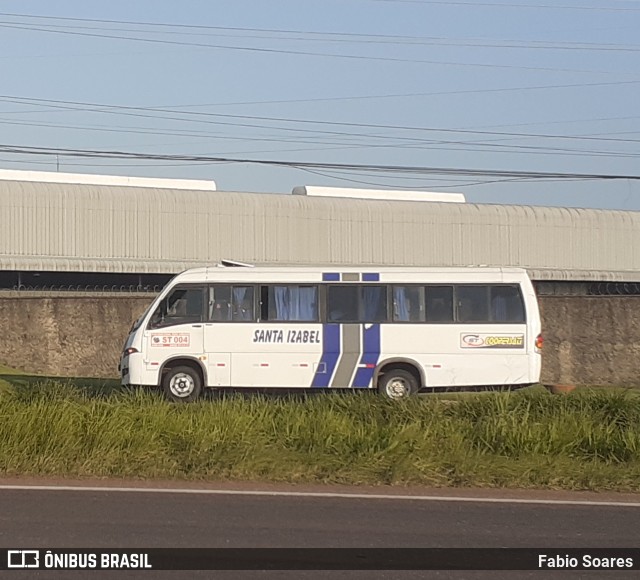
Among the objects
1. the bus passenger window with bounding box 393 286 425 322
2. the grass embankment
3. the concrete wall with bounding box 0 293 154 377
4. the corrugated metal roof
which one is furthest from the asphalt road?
the corrugated metal roof

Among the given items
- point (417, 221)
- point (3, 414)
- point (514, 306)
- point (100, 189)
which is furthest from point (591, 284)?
point (3, 414)

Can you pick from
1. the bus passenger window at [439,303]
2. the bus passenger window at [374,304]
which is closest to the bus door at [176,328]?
the bus passenger window at [374,304]

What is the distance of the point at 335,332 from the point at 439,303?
218 cm

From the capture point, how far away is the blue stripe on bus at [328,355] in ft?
66.5

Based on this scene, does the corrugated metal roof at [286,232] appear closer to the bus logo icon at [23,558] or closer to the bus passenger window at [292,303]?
the bus passenger window at [292,303]

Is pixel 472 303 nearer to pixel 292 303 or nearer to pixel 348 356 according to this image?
pixel 348 356

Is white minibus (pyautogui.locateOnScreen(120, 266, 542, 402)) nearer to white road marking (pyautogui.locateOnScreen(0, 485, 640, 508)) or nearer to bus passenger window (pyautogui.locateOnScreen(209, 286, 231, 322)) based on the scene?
bus passenger window (pyautogui.locateOnScreen(209, 286, 231, 322))

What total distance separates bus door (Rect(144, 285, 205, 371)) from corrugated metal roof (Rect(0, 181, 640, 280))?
68.3 ft

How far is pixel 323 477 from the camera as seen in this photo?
11.7 meters

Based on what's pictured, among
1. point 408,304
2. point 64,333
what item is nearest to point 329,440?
point 408,304

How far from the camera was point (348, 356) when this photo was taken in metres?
20.4

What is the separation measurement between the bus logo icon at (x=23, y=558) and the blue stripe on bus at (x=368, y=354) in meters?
12.7

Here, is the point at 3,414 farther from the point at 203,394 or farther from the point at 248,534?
the point at 203,394

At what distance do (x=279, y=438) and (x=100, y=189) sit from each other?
31.4 meters
